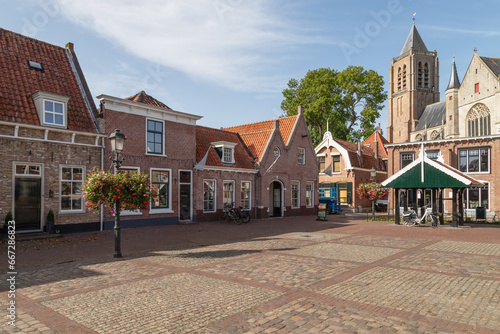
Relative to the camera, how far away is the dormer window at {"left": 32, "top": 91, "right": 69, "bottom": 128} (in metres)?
14.6

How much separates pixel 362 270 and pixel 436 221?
13.9 m

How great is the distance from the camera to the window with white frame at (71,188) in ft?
50.1

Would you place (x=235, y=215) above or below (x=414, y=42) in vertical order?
below

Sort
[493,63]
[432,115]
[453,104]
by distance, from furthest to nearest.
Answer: [432,115] < [453,104] < [493,63]

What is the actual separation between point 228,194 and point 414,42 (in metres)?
60.0

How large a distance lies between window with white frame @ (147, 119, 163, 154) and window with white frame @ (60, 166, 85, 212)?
379cm

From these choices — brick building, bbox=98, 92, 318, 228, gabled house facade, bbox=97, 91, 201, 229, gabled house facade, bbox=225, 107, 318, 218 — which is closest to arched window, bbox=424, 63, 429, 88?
gabled house facade, bbox=225, 107, 318, 218

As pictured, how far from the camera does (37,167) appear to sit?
14570 millimetres

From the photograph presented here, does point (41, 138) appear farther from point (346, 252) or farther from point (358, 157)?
point (358, 157)

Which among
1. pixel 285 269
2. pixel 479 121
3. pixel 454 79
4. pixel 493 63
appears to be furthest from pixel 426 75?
pixel 285 269

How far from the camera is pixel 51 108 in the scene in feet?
49.1

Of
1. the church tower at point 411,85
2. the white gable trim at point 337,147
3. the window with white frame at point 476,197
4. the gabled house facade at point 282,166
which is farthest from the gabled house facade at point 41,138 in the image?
the church tower at point 411,85

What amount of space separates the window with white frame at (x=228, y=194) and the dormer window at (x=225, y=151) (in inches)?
55.7

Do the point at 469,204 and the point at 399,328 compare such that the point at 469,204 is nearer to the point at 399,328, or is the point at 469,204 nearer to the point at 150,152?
the point at 150,152
